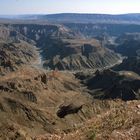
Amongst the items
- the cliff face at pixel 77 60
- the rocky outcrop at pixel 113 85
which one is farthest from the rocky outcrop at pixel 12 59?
the rocky outcrop at pixel 113 85

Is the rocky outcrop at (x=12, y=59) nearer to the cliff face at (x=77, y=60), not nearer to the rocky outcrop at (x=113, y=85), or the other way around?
the cliff face at (x=77, y=60)

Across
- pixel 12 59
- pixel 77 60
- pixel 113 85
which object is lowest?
pixel 77 60

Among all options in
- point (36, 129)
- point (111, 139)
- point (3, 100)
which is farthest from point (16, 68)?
point (111, 139)

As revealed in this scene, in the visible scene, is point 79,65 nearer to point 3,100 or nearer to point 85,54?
point 85,54

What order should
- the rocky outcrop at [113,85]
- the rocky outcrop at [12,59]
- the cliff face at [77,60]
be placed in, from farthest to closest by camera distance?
the cliff face at [77,60] < the rocky outcrop at [12,59] < the rocky outcrop at [113,85]

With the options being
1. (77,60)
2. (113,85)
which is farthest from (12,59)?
(113,85)

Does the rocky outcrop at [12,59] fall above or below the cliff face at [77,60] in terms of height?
above

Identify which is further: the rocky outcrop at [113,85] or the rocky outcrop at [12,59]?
the rocky outcrop at [12,59]

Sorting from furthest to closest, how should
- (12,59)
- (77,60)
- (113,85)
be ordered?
(77,60), (12,59), (113,85)

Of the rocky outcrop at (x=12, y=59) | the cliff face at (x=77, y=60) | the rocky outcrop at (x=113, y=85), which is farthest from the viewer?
the cliff face at (x=77, y=60)

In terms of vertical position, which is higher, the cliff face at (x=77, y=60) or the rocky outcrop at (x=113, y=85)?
the rocky outcrop at (x=113, y=85)

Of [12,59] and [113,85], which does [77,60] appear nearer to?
[12,59]

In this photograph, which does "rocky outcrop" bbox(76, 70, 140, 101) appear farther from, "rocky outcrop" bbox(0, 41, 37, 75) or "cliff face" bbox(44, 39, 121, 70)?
"cliff face" bbox(44, 39, 121, 70)
